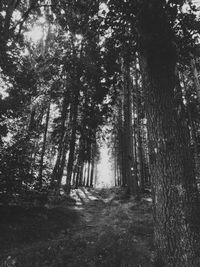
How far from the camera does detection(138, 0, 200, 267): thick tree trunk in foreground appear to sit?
3.53 meters

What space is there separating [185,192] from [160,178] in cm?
46

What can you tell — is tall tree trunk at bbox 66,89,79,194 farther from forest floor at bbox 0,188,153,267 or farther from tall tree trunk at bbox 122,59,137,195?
forest floor at bbox 0,188,153,267

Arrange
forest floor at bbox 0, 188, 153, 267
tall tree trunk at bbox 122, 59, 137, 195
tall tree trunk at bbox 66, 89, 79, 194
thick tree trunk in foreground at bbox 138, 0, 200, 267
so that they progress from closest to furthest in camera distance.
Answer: thick tree trunk in foreground at bbox 138, 0, 200, 267, forest floor at bbox 0, 188, 153, 267, tall tree trunk at bbox 122, 59, 137, 195, tall tree trunk at bbox 66, 89, 79, 194

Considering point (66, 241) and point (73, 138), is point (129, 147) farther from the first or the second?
point (66, 241)

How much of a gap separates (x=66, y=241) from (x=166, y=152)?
199 inches

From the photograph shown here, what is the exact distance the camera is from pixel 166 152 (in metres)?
3.94

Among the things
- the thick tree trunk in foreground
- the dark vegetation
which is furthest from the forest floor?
the thick tree trunk in foreground

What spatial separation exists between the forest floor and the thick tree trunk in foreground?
2328 millimetres

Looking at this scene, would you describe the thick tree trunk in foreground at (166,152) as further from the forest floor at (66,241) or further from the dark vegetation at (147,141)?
the forest floor at (66,241)

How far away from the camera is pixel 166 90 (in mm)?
4281

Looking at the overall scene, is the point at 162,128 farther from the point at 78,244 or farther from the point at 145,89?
the point at 78,244

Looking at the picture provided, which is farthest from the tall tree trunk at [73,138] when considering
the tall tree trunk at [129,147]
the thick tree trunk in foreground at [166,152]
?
the thick tree trunk in foreground at [166,152]

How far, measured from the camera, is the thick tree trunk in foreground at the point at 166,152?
11.6 feet

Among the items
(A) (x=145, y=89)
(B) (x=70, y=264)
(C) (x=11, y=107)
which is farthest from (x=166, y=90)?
(C) (x=11, y=107)
